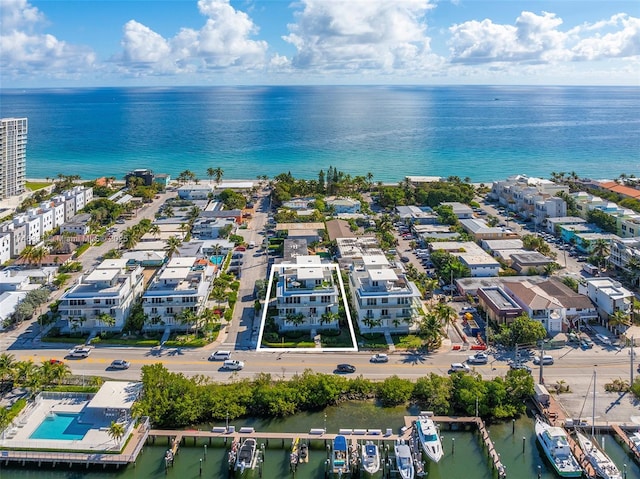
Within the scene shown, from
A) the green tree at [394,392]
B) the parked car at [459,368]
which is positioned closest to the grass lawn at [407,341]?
the parked car at [459,368]

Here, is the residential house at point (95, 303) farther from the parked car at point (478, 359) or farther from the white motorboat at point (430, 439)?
the parked car at point (478, 359)

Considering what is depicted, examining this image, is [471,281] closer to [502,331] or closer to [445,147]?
[502,331]

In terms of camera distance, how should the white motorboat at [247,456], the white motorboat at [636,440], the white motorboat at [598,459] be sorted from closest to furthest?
the white motorboat at [598,459], the white motorboat at [247,456], the white motorboat at [636,440]

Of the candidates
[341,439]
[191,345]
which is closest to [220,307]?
[191,345]

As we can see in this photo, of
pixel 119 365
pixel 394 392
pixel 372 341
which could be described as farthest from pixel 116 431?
pixel 372 341

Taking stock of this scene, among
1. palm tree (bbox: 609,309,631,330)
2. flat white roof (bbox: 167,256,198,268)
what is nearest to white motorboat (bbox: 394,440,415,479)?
palm tree (bbox: 609,309,631,330)
